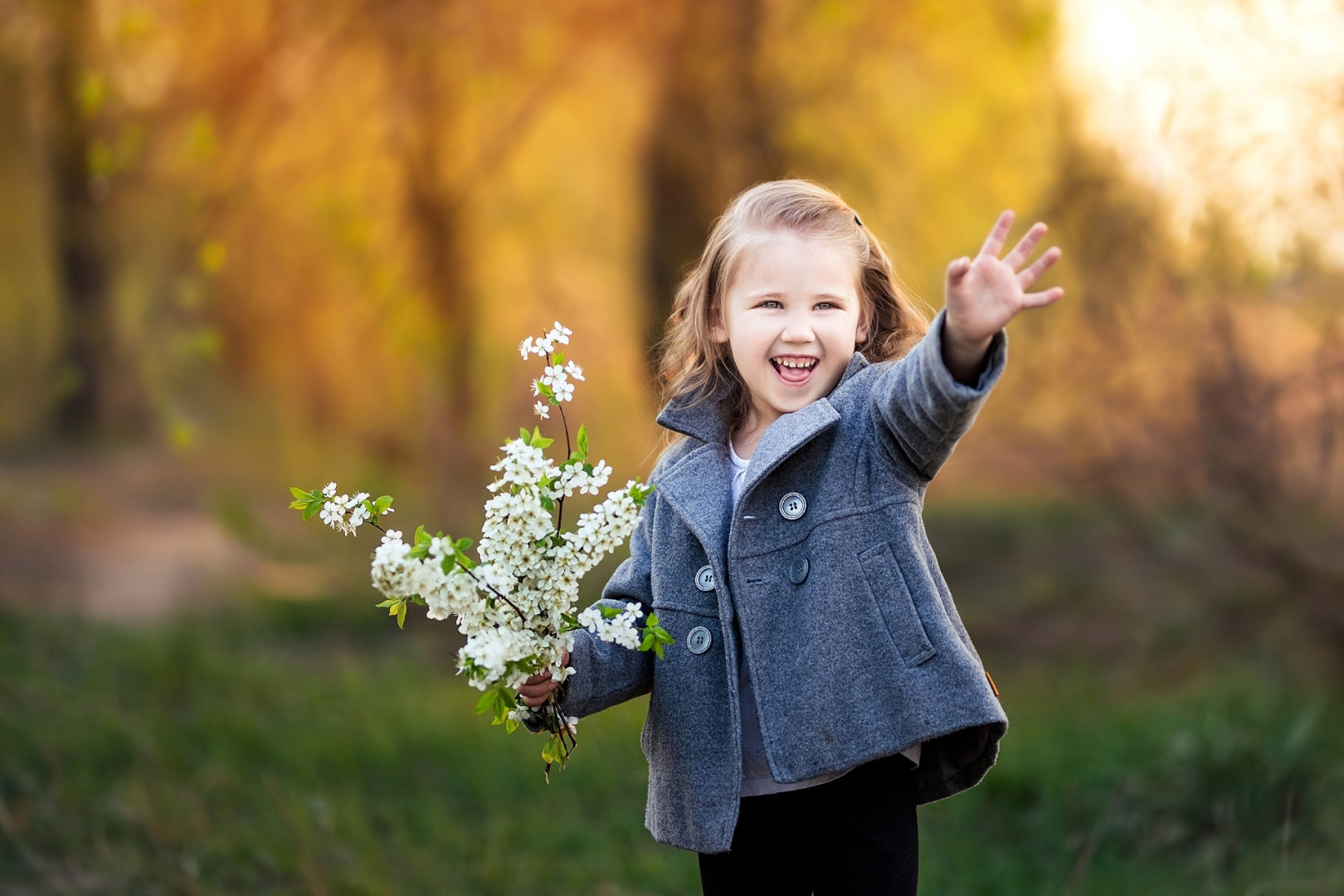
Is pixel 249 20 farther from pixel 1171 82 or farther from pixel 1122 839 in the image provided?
pixel 1122 839

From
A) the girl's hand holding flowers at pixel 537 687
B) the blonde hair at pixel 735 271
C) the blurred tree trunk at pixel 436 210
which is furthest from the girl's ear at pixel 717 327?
the blurred tree trunk at pixel 436 210

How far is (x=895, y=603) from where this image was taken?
194 centimetres

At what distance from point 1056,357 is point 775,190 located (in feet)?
11.6

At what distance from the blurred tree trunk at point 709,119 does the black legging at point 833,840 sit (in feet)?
15.6

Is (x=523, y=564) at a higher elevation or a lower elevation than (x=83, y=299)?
lower

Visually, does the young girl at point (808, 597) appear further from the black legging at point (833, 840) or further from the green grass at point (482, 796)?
the green grass at point (482, 796)

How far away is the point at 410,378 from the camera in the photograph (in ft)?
29.9

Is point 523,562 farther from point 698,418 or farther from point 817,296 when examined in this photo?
point 817,296

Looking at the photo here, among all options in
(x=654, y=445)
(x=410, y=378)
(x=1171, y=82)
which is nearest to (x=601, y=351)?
(x=410, y=378)

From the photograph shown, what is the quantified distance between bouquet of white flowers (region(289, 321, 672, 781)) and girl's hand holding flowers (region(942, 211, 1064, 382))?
1.61 ft

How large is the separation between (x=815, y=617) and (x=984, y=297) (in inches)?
21.4

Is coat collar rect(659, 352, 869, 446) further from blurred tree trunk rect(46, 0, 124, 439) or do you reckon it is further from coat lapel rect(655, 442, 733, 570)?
blurred tree trunk rect(46, 0, 124, 439)

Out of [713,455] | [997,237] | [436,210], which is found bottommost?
[713,455]

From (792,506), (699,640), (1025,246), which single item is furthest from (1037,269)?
(699,640)
